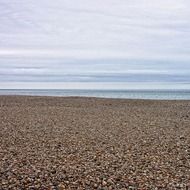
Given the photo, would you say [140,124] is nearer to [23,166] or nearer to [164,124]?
[164,124]

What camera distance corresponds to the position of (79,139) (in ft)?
55.8

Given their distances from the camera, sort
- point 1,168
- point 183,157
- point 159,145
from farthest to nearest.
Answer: point 159,145
point 183,157
point 1,168

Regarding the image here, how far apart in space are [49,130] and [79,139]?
3301 millimetres

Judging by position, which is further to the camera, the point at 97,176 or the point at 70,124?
the point at 70,124

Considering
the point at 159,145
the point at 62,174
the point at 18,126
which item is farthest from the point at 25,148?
the point at 18,126

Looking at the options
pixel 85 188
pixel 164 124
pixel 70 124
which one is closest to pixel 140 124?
pixel 164 124

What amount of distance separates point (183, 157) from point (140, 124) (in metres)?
9.59

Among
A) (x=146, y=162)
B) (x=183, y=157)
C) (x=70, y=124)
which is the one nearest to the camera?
(x=146, y=162)

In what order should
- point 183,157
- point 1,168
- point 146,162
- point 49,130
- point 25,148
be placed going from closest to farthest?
point 1,168 → point 146,162 → point 183,157 → point 25,148 → point 49,130

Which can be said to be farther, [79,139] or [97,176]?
[79,139]

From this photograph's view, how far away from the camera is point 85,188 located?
369 inches

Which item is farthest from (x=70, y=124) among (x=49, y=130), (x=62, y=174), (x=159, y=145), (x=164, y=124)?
(x=62, y=174)

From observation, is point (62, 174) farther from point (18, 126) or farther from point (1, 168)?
point (18, 126)

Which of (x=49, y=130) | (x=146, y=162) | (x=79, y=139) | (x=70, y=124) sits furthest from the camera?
(x=70, y=124)
